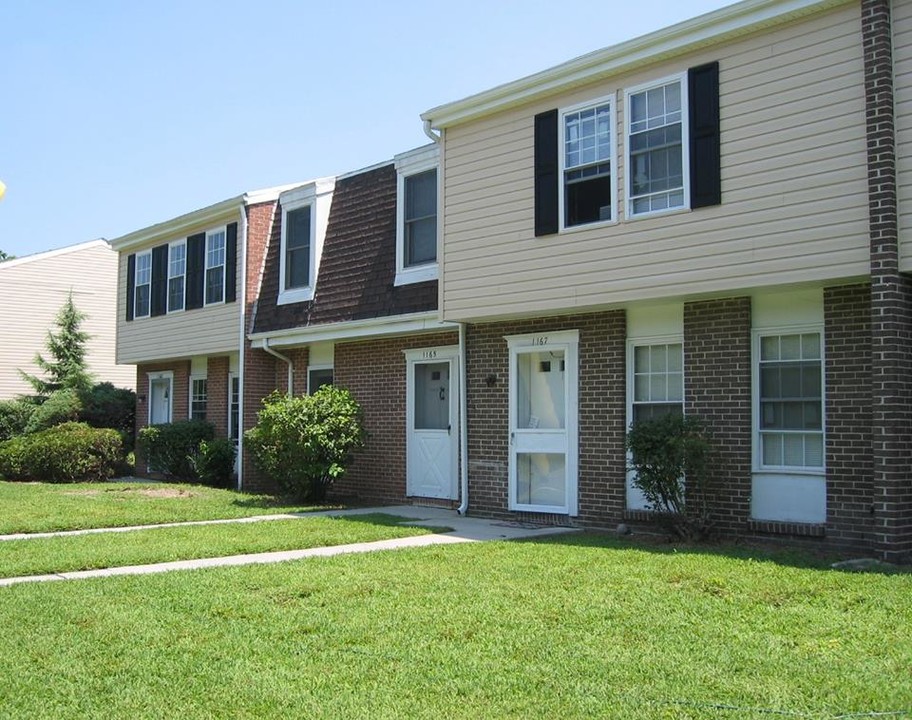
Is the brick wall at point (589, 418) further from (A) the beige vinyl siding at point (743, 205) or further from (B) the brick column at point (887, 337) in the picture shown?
(B) the brick column at point (887, 337)

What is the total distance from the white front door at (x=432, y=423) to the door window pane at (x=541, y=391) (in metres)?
1.47

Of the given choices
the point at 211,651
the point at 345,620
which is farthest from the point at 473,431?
the point at 211,651

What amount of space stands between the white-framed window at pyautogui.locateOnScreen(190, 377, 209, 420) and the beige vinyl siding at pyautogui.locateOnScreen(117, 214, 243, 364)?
783mm

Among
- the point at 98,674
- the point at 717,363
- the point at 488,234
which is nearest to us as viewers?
the point at 98,674

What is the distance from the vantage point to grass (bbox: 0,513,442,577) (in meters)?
9.26

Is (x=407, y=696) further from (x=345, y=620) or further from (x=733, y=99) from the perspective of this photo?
(x=733, y=99)

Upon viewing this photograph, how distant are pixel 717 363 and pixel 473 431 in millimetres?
4169

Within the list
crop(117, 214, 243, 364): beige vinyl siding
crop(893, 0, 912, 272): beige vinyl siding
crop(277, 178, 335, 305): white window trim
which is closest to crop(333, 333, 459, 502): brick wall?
crop(277, 178, 335, 305): white window trim

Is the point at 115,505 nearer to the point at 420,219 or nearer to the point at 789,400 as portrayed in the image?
the point at 420,219

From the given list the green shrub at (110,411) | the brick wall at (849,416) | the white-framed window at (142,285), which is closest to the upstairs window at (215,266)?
the white-framed window at (142,285)

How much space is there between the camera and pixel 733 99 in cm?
1060

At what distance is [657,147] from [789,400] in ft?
10.9

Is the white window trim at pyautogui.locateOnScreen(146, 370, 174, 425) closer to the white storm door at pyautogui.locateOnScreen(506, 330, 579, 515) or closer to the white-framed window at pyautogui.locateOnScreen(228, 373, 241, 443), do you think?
the white-framed window at pyautogui.locateOnScreen(228, 373, 241, 443)

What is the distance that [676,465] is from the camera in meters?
10.6
